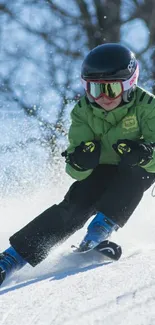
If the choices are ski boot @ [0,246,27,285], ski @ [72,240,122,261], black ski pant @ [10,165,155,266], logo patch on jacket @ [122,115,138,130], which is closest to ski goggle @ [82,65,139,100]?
logo patch on jacket @ [122,115,138,130]

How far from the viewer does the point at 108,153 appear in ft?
9.84

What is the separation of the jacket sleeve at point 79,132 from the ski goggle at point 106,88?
7.7 inches

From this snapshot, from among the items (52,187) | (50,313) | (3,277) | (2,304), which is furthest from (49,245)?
(52,187)

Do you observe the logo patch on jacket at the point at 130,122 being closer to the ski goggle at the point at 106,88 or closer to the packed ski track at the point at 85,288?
the ski goggle at the point at 106,88

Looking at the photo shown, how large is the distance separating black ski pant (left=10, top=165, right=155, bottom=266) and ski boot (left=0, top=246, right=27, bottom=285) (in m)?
0.03

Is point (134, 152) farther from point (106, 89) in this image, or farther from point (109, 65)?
point (109, 65)

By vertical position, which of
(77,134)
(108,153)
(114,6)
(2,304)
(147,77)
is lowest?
(147,77)

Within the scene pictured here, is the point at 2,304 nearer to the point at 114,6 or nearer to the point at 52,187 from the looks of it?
the point at 52,187

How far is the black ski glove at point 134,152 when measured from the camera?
2.65 meters

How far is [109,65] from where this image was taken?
2.75 m

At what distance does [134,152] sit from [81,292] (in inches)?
40.7

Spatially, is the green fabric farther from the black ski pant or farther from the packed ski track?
the packed ski track

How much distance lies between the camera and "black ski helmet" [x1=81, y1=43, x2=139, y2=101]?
275 centimetres

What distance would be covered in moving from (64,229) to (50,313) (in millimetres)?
1153
